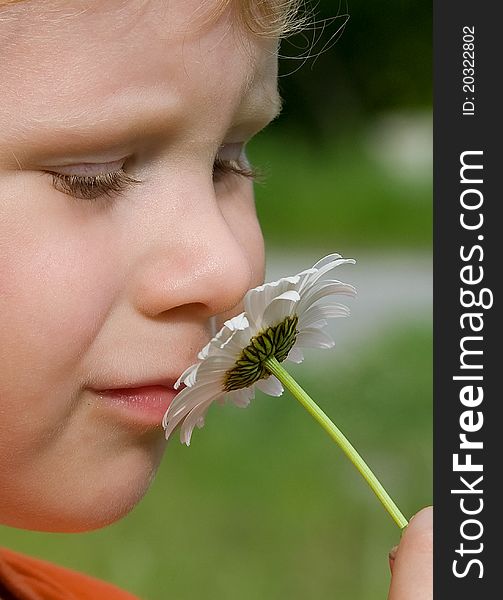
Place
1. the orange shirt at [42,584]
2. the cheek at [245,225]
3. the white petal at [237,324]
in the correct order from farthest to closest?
1. the orange shirt at [42,584]
2. the cheek at [245,225]
3. the white petal at [237,324]

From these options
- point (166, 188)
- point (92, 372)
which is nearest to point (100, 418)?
point (92, 372)

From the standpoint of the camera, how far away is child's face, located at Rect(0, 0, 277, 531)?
0.65 metres

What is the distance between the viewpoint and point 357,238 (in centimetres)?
302

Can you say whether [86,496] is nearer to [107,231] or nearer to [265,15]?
[107,231]

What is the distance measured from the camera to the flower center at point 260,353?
0.66 m

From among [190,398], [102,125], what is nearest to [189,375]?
[190,398]

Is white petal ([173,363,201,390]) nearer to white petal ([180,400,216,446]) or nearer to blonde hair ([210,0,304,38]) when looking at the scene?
white petal ([180,400,216,446])

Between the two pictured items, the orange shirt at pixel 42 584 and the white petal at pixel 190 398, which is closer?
the white petal at pixel 190 398

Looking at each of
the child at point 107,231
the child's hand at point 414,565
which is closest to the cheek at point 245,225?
the child at point 107,231

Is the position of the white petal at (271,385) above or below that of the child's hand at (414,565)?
above

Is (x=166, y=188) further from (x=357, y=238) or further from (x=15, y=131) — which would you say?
(x=357, y=238)

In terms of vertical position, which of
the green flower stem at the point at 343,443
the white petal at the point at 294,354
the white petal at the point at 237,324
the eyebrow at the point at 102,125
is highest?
the eyebrow at the point at 102,125

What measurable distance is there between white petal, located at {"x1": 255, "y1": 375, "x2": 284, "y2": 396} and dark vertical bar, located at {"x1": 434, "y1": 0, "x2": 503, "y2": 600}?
0.09m

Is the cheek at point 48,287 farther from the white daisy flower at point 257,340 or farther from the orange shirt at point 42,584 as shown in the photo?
the orange shirt at point 42,584
